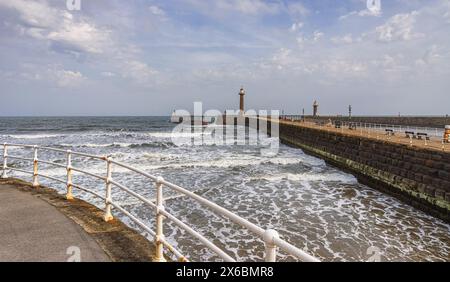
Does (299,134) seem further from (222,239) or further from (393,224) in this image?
(222,239)

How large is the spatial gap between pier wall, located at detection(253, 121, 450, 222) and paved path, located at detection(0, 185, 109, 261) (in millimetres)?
10605

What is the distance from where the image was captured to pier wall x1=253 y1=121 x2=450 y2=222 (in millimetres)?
10656

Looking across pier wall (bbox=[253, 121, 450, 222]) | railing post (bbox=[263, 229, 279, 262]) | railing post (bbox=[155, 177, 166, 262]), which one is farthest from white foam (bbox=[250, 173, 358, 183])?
railing post (bbox=[263, 229, 279, 262])

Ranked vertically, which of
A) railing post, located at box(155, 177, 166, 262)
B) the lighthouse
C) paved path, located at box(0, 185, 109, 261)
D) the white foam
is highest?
the lighthouse

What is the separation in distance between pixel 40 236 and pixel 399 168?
45.6 ft

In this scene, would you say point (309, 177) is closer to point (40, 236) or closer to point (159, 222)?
point (159, 222)

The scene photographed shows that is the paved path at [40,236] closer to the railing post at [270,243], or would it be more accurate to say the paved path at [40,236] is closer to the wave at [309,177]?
the railing post at [270,243]

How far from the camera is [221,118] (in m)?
88.1

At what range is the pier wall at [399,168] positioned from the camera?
1066 cm

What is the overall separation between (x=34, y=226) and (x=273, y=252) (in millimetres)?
3979

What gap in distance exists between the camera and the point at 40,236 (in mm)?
4070

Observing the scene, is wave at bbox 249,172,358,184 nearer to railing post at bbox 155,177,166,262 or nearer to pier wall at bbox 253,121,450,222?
pier wall at bbox 253,121,450,222

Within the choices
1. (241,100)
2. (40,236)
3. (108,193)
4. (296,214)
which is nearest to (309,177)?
(296,214)
